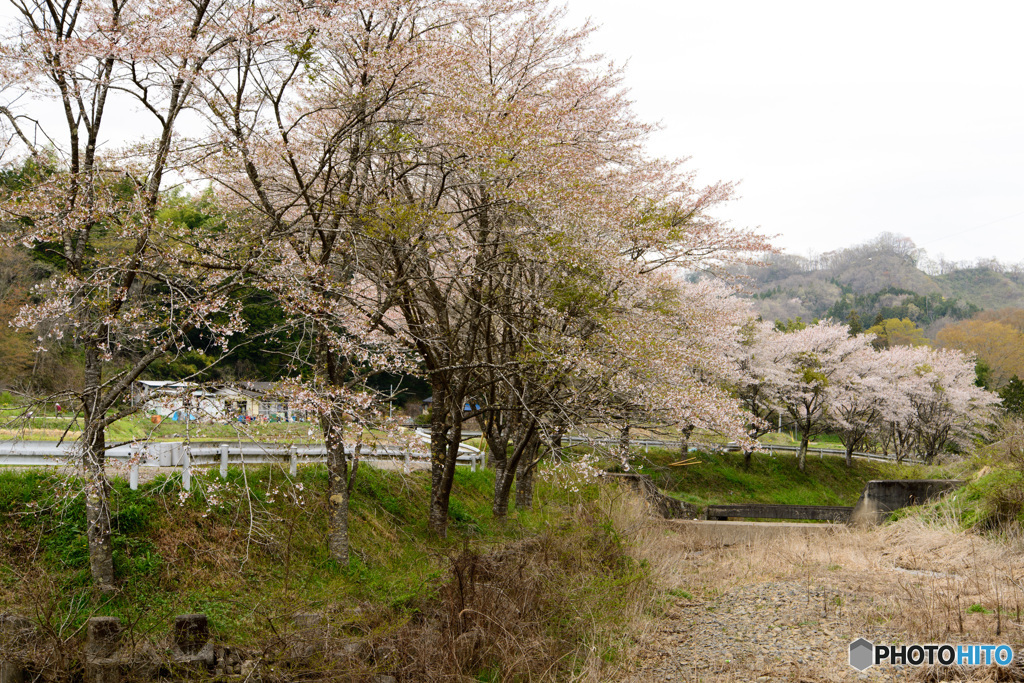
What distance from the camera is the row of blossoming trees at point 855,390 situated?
32062 millimetres

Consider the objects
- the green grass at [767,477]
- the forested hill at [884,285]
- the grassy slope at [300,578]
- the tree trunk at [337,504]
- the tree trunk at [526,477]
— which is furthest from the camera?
Result: the forested hill at [884,285]

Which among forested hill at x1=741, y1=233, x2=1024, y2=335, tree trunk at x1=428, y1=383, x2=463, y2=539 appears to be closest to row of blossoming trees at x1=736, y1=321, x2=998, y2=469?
tree trunk at x1=428, y1=383, x2=463, y2=539

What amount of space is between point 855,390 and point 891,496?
16.9 metres

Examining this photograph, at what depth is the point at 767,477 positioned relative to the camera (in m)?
32.0

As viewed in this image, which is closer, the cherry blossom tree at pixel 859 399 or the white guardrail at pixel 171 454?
the white guardrail at pixel 171 454

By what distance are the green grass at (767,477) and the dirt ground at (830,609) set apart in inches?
543

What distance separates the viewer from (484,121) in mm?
10016

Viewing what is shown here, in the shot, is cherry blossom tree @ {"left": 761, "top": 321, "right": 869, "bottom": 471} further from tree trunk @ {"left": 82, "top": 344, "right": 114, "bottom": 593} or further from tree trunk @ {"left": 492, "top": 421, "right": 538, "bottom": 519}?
tree trunk @ {"left": 82, "top": 344, "right": 114, "bottom": 593}

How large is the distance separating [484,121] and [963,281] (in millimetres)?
178482

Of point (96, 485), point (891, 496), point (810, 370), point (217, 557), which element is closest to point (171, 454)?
point (217, 557)

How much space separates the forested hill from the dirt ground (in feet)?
308

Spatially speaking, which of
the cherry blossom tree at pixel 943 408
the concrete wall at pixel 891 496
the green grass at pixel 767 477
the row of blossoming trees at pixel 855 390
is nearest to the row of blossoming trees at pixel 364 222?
the concrete wall at pixel 891 496

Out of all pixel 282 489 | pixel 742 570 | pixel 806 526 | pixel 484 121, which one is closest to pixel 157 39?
pixel 484 121

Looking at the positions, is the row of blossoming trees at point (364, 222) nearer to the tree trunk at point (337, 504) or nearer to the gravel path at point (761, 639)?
the tree trunk at point (337, 504)
